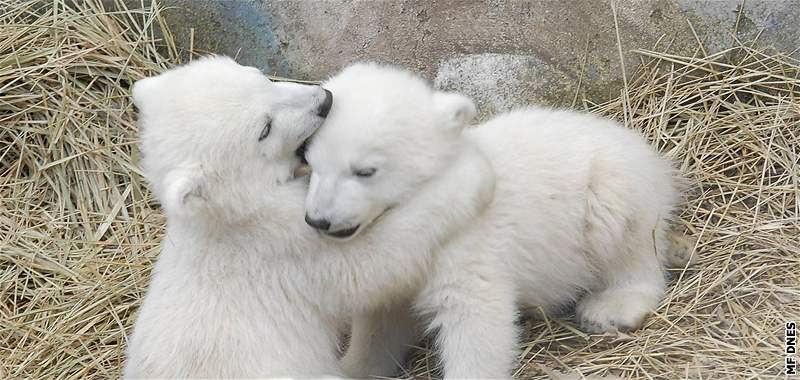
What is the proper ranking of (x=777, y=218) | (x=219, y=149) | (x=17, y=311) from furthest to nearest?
(x=17, y=311), (x=777, y=218), (x=219, y=149)

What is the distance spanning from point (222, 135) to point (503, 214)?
119 cm

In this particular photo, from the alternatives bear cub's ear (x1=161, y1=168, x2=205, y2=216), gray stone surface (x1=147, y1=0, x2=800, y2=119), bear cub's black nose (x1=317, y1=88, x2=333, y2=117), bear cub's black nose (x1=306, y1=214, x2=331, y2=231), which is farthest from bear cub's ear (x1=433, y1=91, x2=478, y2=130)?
gray stone surface (x1=147, y1=0, x2=800, y2=119)

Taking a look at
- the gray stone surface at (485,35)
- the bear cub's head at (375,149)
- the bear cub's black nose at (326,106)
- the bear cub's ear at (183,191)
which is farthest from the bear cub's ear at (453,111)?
the gray stone surface at (485,35)

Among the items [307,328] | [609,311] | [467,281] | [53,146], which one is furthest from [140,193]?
[609,311]

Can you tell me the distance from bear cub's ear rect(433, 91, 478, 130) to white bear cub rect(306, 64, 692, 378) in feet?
0.16

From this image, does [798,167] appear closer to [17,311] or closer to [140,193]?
[140,193]

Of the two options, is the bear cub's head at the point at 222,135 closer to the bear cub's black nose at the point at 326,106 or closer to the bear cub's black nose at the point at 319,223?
the bear cub's black nose at the point at 326,106

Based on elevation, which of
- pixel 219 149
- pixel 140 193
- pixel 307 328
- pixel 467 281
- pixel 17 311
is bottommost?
pixel 17 311

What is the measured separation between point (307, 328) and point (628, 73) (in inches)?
104

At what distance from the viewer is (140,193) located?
5293 millimetres

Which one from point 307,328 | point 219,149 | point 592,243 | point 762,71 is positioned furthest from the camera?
point 762,71

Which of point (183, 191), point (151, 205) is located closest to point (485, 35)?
point (151, 205)

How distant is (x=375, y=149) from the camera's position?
11.6 feet

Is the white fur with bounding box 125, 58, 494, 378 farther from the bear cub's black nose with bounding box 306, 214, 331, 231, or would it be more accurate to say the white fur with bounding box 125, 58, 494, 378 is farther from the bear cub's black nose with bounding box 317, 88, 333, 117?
the bear cub's black nose with bounding box 306, 214, 331, 231
